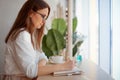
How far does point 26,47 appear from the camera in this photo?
129cm

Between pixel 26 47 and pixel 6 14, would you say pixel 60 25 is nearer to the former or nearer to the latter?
pixel 26 47

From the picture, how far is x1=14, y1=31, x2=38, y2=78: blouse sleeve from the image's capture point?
127 cm

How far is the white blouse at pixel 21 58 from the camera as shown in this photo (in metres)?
1.27

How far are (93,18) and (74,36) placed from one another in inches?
16.5

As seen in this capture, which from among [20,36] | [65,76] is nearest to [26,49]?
[20,36]

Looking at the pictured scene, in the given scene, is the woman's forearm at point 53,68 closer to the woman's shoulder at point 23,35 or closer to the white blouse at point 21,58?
the white blouse at point 21,58

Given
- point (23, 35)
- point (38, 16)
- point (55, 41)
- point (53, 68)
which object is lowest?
point (53, 68)

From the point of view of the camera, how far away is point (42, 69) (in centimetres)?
131

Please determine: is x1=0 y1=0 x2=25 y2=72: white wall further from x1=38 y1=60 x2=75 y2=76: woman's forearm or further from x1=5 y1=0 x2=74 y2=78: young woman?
x1=38 y1=60 x2=75 y2=76: woman's forearm

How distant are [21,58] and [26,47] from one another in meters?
0.08

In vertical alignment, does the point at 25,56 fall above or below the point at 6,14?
below
